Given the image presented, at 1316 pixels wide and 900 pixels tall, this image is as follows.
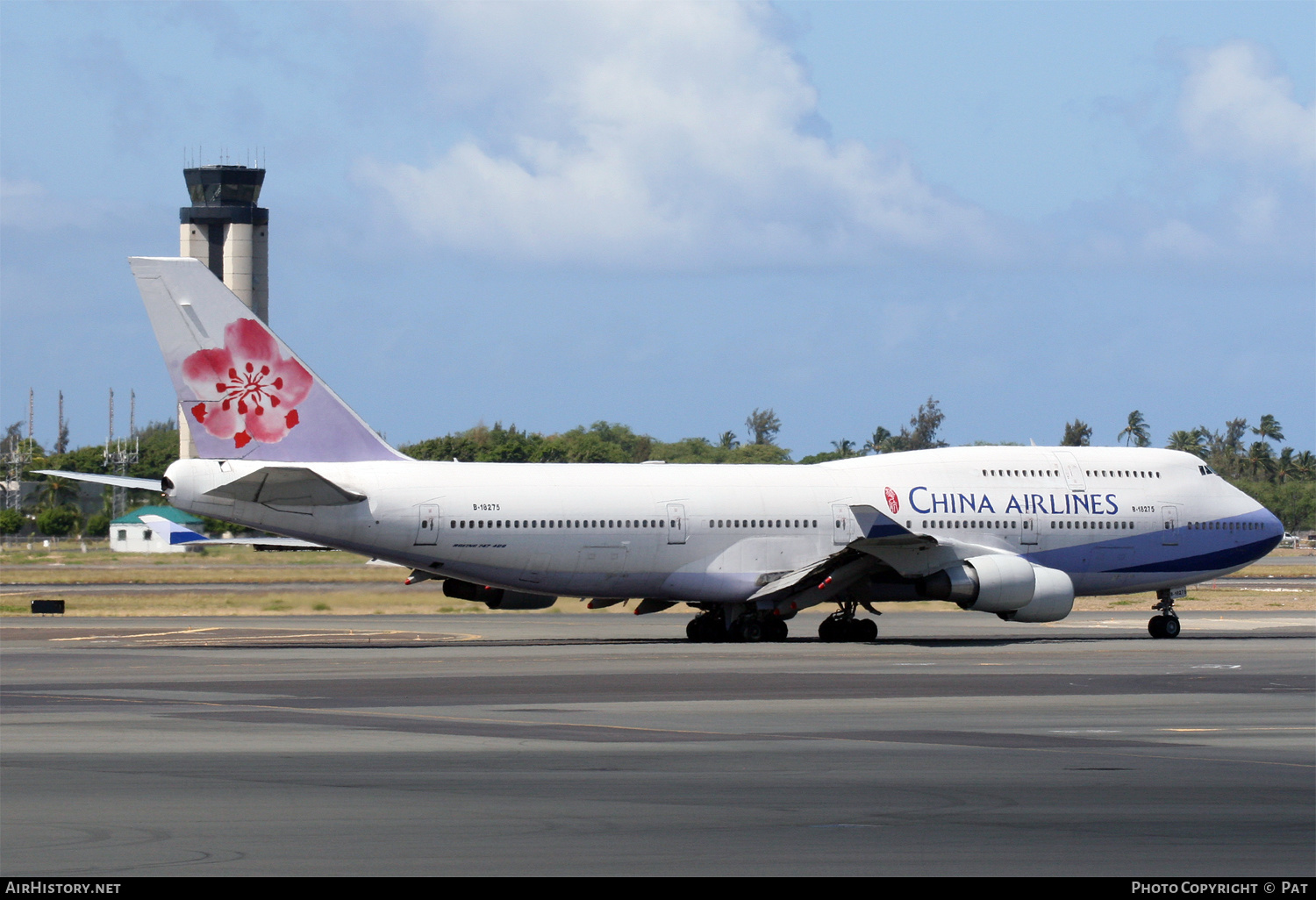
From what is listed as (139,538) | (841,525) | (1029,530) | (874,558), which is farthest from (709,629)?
(139,538)

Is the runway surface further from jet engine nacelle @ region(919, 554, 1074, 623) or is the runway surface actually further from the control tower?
the control tower

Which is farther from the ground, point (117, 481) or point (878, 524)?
point (117, 481)

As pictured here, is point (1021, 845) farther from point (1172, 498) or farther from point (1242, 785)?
point (1172, 498)

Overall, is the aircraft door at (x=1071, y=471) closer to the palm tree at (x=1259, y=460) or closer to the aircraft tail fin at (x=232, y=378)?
the aircraft tail fin at (x=232, y=378)

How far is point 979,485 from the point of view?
132 ft

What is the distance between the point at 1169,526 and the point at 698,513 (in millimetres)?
12340

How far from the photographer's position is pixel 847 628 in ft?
125

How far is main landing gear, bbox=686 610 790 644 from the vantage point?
37938 millimetres

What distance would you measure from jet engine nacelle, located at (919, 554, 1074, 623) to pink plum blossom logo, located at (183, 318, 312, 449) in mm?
14694

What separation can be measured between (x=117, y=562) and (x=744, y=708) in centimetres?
7914

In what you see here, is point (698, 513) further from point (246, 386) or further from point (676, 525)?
point (246, 386)

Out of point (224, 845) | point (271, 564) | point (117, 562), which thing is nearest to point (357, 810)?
point (224, 845)

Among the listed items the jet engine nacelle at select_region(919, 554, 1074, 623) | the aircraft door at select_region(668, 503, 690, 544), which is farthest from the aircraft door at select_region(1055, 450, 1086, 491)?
the aircraft door at select_region(668, 503, 690, 544)

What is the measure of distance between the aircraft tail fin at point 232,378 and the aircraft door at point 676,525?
712 cm
